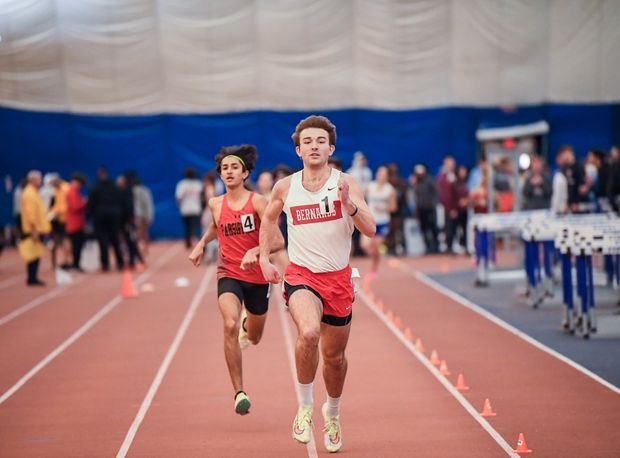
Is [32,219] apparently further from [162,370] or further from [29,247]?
[162,370]

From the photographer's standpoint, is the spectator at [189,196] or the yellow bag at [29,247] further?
the spectator at [189,196]

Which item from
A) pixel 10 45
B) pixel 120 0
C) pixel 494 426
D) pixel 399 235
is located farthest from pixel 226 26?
pixel 494 426

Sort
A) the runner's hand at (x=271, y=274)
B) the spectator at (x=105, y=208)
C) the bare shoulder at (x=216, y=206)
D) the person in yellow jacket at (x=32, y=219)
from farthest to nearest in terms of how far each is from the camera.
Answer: the spectator at (x=105, y=208) → the person in yellow jacket at (x=32, y=219) → the bare shoulder at (x=216, y=206) → the runner's hand at (x=271, y=274)

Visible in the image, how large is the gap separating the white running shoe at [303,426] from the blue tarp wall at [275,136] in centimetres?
2618

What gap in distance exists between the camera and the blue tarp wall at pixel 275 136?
1320 inches

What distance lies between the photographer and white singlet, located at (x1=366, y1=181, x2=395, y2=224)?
21.7 metres

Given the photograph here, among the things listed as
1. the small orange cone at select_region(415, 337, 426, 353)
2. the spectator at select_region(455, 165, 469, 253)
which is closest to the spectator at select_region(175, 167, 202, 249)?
the spectator at select_region(455, 165, 469, 253)

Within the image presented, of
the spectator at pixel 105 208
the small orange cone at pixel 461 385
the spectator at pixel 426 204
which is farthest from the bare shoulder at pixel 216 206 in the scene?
the spectator at pixel 426 204

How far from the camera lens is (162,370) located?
11.4m

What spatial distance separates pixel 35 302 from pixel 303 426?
11.7 m

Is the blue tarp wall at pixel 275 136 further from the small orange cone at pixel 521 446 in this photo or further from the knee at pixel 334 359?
the small orange cone at pixel 521 446

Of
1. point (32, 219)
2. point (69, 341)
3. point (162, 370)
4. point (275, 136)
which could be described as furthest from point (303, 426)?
point (275, 136)

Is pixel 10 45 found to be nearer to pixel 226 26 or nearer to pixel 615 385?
pixel 226 26

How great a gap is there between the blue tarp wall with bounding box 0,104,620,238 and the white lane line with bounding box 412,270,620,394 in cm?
1207
